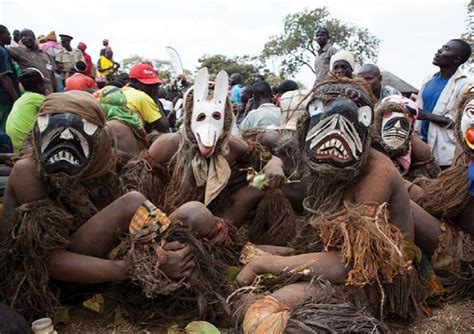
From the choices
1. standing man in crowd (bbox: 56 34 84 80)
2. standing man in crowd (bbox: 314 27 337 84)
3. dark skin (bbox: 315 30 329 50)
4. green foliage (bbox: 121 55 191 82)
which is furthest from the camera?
green foliage (bbox: 121 55 191 82)

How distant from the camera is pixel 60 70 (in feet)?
30.5

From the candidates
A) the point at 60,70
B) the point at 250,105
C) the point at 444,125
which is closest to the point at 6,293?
the point at 444,125

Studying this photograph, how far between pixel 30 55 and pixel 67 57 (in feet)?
8.61

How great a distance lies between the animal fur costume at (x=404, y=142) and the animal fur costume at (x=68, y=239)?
177cm

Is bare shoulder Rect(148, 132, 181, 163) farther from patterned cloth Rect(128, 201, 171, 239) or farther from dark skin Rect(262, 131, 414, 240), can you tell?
dark skin Rect(262, 131, 414, 240)

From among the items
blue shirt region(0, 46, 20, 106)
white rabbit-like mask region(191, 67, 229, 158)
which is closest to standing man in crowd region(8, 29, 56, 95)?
blue shirt region(0, 46, 20, 106)

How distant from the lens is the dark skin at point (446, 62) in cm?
470

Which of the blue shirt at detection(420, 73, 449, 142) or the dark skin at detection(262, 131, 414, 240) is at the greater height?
the blue shirt at detection(420, 73, 449, 142)

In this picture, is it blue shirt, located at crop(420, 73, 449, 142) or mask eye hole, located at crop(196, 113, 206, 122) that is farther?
blue shirt, located at crop(420, 73, 449, 142)

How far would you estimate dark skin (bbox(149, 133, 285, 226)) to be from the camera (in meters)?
3.66

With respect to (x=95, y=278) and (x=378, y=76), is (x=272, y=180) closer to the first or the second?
(x=95, y=278)

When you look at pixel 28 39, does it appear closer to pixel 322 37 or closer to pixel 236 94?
pixel 322 37

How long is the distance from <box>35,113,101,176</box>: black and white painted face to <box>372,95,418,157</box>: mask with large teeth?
214cm

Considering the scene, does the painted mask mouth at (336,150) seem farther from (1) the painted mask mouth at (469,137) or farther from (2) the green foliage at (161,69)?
(2) the green foliage at (161,69)
